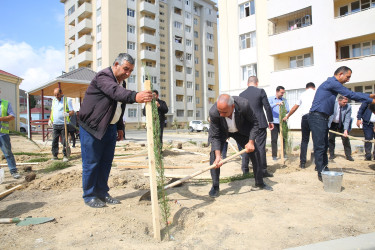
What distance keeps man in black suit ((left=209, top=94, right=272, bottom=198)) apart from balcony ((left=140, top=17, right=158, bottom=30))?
136 feet

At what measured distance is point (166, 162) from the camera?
706 cm

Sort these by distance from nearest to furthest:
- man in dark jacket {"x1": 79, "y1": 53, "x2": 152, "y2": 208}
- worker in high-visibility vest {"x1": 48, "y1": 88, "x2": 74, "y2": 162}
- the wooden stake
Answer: the wooden stake
man in dark jacket {"x1": 79, "y1": 53, "x2": 152, "y2": 208}
worker in high-visibility vest {"x1": 48, "y1": 88, "x2": 74, "y2": 162}

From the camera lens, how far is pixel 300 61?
69.7ft

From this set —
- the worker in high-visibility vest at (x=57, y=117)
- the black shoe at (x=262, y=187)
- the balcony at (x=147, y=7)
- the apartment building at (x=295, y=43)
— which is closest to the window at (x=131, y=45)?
the balcony at (x=147, y=7)

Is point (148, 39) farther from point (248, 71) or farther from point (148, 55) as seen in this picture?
point (248, 71)

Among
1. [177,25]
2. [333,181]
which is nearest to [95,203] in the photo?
[333,181]

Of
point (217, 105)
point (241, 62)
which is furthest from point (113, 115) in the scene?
point (241, 62)

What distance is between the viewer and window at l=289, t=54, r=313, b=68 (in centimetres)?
2075

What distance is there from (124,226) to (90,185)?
0.95 metres

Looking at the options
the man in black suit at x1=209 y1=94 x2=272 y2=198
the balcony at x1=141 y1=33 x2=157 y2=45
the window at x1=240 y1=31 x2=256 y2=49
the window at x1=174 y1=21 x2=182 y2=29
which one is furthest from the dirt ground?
the window at x1=174 y1=21 x2=182 y2=29

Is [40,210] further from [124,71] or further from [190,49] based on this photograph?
[190,49]

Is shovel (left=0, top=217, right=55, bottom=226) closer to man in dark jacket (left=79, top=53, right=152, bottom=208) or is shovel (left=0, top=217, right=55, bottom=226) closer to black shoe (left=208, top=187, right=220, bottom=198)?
man in dark jacket (left=79, top=53, right=152, bottom=208)

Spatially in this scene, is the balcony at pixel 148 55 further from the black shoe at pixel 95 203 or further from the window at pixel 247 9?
the black shoe at pixel 95 203

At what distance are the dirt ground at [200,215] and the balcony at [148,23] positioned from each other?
40.8 m
